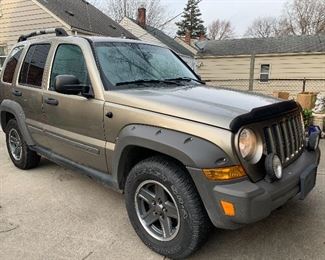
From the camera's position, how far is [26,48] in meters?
5.07

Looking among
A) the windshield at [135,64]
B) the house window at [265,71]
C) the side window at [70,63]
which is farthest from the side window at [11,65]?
the house window at [265,71]

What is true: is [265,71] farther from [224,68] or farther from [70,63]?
[70,63]

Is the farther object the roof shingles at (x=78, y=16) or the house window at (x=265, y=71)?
the house window at (x=265, y=71)

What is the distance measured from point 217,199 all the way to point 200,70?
920 inches

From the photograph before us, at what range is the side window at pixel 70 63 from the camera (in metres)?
3.79

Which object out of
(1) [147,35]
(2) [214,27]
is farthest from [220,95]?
(2) [214,27]

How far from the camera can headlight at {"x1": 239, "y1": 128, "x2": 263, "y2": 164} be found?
8.69 ft

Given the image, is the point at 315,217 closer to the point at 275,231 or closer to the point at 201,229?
the point at 275,231

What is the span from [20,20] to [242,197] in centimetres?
1498

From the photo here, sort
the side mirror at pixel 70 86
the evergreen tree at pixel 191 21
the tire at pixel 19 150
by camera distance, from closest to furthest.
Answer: the side mirror at pixel 70 86, the tire at pixel 19 150, the evergreen tree at pixel 191 21

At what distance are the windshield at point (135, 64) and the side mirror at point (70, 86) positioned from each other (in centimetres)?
25

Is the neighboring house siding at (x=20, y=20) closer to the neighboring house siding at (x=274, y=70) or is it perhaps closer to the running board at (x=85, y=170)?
the neighboring house siding at (x=274, y=70)

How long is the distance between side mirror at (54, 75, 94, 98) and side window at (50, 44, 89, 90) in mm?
117

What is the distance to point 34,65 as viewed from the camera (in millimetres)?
4777
